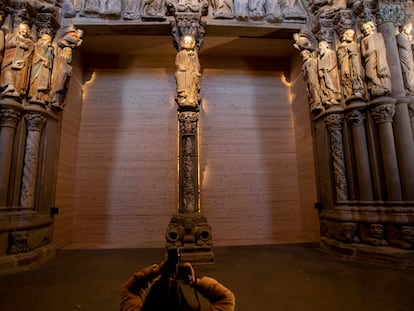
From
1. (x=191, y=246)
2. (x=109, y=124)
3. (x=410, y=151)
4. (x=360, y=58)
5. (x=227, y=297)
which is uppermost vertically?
(x=360, y=58)

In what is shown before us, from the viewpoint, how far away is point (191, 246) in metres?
3.76

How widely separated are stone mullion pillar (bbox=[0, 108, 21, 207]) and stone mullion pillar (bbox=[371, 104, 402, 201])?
5876 mm

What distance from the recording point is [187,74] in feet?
14.0

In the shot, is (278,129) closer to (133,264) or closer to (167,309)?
(133,264)

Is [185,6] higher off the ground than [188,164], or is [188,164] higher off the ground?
[185,6]

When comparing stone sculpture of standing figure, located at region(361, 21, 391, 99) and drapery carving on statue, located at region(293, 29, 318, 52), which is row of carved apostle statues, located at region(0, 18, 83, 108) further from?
stone sculpture of standing figure, located at region(361, 21, 391, 99)

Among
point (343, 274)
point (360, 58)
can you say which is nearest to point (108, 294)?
point (343, 274)

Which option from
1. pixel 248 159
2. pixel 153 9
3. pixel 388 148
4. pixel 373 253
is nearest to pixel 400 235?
pixel 373 253

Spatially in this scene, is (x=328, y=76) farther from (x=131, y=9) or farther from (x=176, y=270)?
(x=176, y=270)

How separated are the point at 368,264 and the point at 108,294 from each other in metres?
3.53

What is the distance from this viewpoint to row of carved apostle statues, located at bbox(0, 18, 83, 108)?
3.81 metres

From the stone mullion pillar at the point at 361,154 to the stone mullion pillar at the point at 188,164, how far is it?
9.09 feet

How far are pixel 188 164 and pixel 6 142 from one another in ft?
9.48

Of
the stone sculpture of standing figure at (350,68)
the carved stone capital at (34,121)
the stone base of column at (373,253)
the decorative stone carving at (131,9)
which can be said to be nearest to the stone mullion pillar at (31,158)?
the carved stone capital at (34,121)
